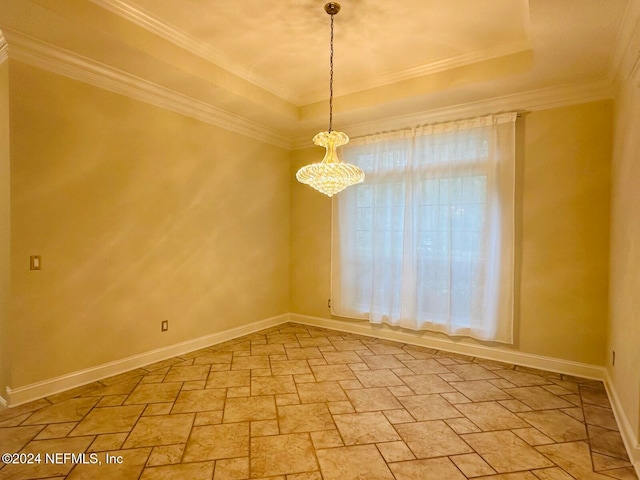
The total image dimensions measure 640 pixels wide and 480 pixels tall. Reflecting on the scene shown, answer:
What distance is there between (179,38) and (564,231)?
3.98 metres

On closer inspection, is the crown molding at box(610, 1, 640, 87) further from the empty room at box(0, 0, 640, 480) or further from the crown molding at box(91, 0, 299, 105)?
the crown molding at box(91, 0, 299, 105)

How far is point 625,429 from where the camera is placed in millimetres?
2150

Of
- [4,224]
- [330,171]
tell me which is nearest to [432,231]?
[330,171]

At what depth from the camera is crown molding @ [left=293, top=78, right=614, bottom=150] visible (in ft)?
10.2

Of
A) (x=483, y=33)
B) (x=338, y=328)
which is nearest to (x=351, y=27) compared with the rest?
(x=483, y=33)

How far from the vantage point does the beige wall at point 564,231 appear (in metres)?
3.12

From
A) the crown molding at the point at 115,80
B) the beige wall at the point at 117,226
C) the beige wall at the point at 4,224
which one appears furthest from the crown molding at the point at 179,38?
the beige wall at the point at 4,224

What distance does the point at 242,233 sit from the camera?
4391 mm

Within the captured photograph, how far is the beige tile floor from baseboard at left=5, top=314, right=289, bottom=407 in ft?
0.30

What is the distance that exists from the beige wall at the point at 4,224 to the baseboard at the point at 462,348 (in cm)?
328

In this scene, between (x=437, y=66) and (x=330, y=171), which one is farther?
(x=437, y=66)

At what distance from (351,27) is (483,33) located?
1121 mm

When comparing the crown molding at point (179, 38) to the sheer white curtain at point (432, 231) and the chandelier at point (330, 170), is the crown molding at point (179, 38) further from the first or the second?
the sheer white curtain at point (432, 231)

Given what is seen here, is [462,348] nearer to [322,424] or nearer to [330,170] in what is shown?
[322,424]
